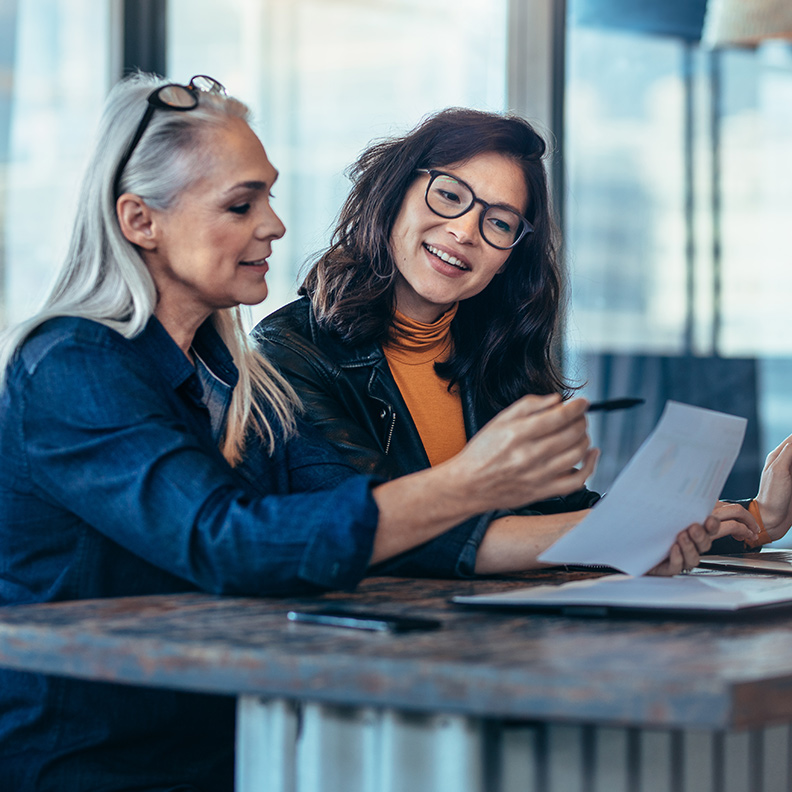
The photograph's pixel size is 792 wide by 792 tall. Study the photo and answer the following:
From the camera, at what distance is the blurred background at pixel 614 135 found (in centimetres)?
343

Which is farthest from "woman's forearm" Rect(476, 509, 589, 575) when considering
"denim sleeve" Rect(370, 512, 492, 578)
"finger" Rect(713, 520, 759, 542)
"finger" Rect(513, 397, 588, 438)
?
"finger" Rect(513, 397, 588, 438)

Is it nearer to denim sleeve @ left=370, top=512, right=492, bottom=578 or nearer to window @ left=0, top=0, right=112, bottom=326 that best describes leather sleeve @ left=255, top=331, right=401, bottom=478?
denim sleeve @ left=370, top=512, right=492, bottom=578

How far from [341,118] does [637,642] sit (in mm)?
2946

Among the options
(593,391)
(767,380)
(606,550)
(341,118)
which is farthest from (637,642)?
(767,380)

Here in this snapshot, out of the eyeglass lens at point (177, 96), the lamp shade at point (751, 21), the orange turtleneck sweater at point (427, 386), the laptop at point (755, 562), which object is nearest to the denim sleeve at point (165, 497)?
the eyeglass lens at point (177, 96)

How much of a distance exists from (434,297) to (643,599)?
904 mm

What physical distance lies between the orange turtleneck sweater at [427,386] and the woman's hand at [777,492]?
1.68 ft

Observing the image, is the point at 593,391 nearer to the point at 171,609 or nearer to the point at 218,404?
the point at 218,404

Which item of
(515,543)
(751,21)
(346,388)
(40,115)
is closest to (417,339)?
(346,388)

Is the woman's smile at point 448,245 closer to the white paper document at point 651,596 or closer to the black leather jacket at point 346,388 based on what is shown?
the black leather jacket at point 346,388

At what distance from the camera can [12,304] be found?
278cm

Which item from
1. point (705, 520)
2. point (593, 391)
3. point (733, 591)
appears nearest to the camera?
point (733, 591)

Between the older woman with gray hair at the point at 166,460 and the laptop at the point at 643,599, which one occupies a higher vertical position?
the older woman with gray hair at the point at 166,460

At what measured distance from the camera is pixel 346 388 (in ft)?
5.60
